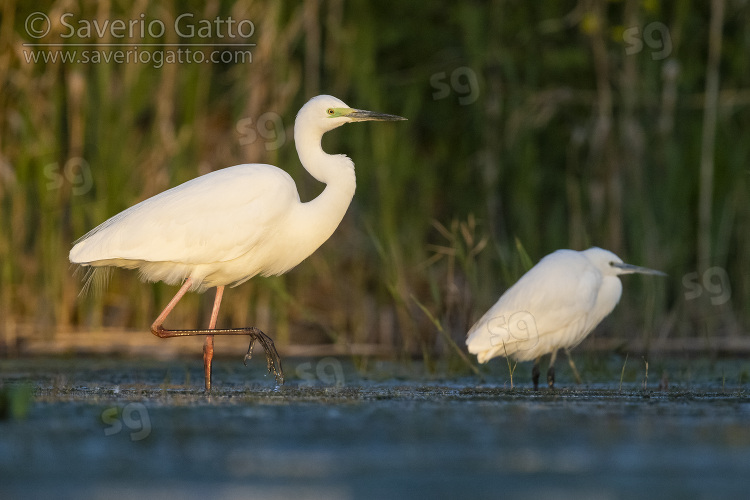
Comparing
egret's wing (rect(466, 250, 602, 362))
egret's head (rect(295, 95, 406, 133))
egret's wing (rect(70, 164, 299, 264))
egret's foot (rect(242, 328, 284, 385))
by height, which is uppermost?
egret's head (rect(295, 95, 406, 133))

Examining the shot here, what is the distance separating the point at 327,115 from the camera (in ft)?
21.0

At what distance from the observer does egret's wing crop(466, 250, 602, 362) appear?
6395 millimetres

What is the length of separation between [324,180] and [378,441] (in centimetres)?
271

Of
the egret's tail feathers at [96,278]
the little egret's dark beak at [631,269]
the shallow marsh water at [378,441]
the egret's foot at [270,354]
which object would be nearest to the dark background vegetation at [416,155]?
the egret's tail feathers at [96,278]

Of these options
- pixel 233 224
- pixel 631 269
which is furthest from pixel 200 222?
pixel 631 269

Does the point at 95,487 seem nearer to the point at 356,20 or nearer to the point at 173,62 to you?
the point at 173,62

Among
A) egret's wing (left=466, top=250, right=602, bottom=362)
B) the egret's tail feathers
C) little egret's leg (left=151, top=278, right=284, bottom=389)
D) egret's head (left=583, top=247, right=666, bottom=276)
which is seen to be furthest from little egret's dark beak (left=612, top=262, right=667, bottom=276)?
the egret's tail feathers

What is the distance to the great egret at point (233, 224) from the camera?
6234 mm

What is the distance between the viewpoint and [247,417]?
4.50 m

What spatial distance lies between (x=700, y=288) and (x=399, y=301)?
2339mm

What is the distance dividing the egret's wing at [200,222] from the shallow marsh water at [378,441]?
72 cm

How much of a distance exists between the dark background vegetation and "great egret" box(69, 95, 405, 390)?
478mm

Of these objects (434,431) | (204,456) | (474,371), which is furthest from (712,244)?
(204,456)

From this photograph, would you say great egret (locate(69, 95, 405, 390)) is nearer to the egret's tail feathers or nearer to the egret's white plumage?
the egret's white plumage
